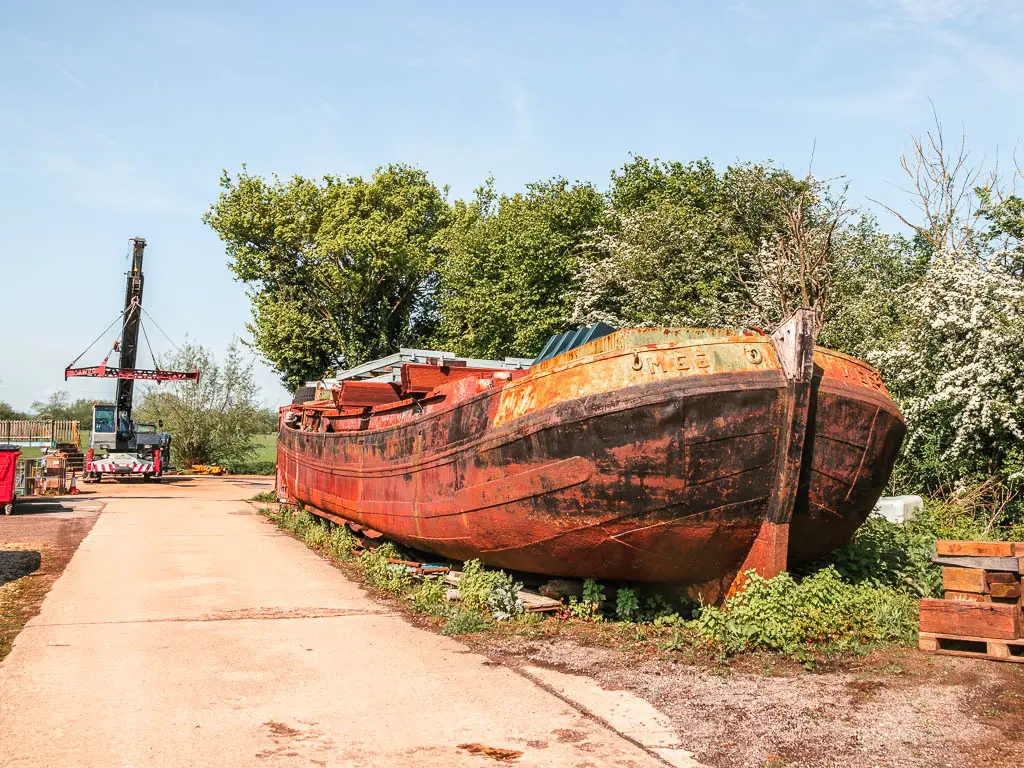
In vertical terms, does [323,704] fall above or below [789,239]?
below

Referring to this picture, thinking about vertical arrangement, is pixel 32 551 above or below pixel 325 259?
below

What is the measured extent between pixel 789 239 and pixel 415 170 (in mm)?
19280

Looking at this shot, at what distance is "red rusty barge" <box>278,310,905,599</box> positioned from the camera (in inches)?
235

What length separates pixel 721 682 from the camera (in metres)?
5.24

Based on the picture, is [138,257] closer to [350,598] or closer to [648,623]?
[350,598]

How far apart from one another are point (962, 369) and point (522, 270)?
14071 mm

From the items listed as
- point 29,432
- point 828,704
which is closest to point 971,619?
point 828,704

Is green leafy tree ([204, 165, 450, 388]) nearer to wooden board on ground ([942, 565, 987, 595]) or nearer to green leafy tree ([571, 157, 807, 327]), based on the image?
green leafy tree ([571, 157, 807, 327])

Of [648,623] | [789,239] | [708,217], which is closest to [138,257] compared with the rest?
[708,217]

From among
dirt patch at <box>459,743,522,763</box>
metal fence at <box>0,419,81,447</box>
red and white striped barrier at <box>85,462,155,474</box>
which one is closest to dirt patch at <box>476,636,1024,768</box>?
dirt patch at <box>459,743,522,763</box>

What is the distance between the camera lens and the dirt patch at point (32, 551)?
7566 mm

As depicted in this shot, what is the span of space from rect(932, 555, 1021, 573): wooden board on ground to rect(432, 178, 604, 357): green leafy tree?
54.4ft

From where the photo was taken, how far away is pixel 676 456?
600cm

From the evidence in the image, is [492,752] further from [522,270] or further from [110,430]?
[110,430]
